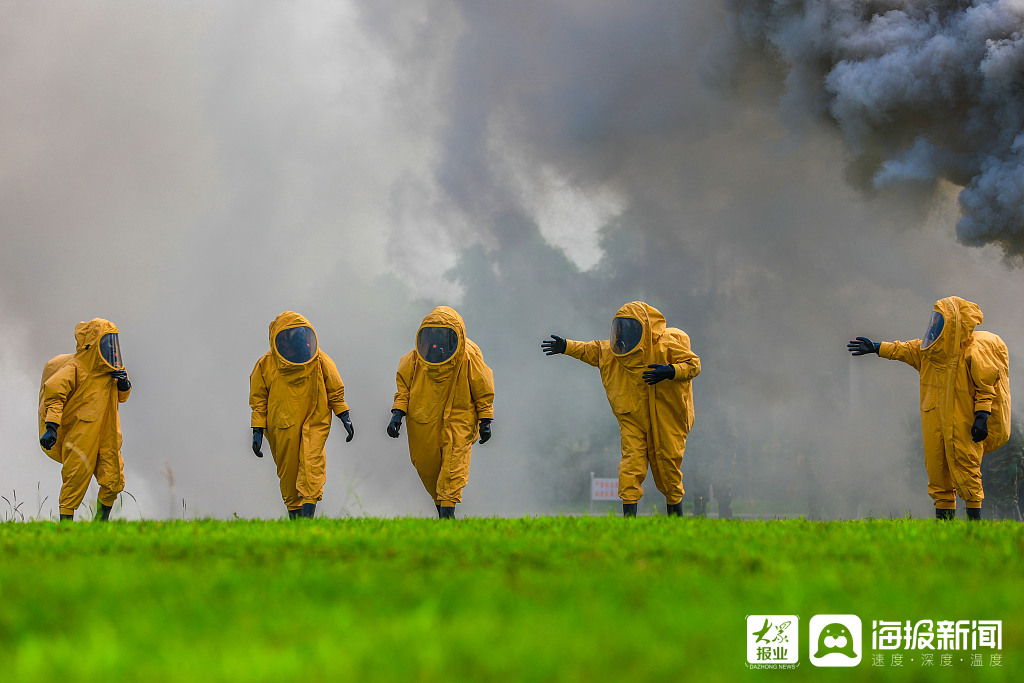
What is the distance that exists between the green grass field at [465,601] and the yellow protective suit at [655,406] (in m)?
4.04

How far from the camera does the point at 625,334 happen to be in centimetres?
982

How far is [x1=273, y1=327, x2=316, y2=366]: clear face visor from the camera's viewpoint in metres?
9.93

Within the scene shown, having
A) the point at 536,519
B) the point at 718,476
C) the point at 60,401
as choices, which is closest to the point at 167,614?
the point at 536,519

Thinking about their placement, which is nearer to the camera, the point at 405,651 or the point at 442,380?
the point at 405,651

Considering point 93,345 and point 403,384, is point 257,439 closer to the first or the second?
point 403,384

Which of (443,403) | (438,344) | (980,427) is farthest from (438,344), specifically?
(980,427)

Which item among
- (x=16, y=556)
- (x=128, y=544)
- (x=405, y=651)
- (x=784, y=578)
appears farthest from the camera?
(x=128, y=544)

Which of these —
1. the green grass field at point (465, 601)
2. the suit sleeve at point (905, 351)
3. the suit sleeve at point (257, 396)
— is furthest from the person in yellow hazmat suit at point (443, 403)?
the suit sleeve at point (905, 351)

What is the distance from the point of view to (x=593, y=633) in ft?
8.52

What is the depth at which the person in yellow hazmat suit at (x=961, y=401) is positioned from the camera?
32.4 feet

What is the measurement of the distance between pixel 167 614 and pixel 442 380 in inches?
266

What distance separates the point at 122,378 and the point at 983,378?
10.9 meters

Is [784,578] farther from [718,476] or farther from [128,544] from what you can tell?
[718,476]

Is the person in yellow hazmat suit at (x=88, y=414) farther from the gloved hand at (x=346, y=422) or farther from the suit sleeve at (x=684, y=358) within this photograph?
the suit sleeve at (x=684, y=358)
